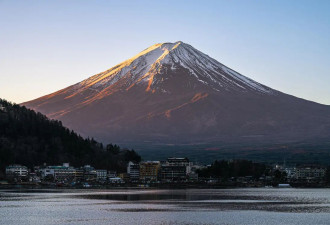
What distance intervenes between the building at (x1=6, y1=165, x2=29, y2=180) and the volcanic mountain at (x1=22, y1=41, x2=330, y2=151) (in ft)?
193

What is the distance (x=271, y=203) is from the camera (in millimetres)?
55000

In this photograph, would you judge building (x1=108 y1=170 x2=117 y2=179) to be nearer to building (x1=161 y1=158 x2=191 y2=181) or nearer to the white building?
building (x1=161 y1=158 x2=191 y2=181)

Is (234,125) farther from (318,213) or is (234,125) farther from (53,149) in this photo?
(318,213)

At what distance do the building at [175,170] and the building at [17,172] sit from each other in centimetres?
2477

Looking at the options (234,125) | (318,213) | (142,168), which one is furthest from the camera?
(234,125)

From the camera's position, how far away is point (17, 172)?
96.6 m

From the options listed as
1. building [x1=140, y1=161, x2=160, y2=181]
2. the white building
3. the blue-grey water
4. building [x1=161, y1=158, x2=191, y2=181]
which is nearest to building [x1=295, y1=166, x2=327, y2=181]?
building [x1=161, y1=158, x2=191, y2=181]

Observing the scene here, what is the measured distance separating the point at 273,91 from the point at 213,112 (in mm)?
25077

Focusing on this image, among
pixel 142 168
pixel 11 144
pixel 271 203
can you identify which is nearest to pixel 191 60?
pixel 142 168

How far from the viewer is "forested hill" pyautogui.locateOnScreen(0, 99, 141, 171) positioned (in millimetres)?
103812

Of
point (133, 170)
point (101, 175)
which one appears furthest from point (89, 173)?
point (133, 170)

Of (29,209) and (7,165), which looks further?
(7,165)

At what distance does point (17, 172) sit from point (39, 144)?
974cm

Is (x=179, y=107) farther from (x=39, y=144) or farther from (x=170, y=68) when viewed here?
(x=39, y=144)
